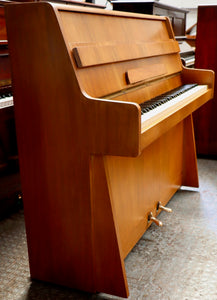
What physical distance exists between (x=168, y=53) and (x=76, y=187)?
53.0 inches

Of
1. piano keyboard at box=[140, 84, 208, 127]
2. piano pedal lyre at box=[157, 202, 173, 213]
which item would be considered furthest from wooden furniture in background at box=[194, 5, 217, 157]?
piano pedal lyre at box=[157, 202, 173, 213]

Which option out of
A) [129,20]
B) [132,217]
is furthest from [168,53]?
[132,217]

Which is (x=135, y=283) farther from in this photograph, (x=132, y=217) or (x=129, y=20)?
(x=129, y=20)

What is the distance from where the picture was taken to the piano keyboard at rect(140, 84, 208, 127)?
178 cm

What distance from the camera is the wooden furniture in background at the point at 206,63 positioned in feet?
11.6

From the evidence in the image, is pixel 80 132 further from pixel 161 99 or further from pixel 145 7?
pixel 145 7

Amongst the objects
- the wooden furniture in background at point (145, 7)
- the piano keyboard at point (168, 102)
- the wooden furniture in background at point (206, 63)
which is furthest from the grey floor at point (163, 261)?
the wooden furniture in background at point (145, 7)

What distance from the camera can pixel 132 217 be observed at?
6.84ft

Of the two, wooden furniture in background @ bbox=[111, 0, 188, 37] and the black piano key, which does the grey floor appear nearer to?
the black piano key

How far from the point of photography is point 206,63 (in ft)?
11.9

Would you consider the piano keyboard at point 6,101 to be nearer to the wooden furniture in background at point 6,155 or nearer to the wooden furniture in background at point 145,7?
the wooden furniture in background at point 6,155

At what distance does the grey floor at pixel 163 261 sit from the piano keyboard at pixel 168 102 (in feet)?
2.76

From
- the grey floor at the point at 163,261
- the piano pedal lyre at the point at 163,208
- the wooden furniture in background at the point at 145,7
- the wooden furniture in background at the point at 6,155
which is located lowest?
the grey floor at the point at 163,261

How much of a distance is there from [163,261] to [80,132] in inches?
38.6
